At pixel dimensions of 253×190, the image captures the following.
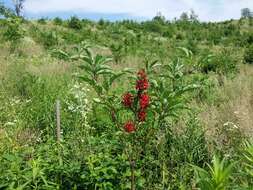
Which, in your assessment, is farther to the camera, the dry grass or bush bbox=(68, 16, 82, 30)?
bush bbox=(68, 16, 82, 30)

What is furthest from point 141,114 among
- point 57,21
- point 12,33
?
point 57,21

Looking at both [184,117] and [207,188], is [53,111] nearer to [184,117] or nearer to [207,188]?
[184,117]

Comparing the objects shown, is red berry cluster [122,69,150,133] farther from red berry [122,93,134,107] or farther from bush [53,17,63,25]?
bush [53,17,63,25]

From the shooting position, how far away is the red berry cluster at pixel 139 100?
3959 mm

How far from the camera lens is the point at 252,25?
35.0 meters

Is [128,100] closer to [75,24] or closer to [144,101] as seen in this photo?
[144,101]

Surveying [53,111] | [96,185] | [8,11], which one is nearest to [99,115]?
[53,111]

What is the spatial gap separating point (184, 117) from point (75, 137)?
58.9 inches

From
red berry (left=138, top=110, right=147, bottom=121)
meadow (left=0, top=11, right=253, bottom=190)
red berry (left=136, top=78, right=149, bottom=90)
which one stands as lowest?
meadow (left=0, top=11, right=253, bottom=190)

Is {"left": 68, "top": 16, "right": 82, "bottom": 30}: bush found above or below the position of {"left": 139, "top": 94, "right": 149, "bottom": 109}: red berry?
below

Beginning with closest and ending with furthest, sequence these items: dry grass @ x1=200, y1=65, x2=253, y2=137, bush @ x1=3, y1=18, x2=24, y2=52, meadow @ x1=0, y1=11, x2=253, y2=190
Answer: meadow @ x1=0, y1=11, x2=253, y2=190, dry grass @ x1=200, y1=65, x2=253, y2=137, bush @ x1=3, y1=18, x2=24, y2=52

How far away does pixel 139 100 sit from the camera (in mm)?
4047

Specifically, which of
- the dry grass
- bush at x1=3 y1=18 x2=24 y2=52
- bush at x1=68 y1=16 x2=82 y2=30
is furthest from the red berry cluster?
bush at x1=68 y1=16 x2=82 y2=30

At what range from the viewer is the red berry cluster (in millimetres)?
3959
